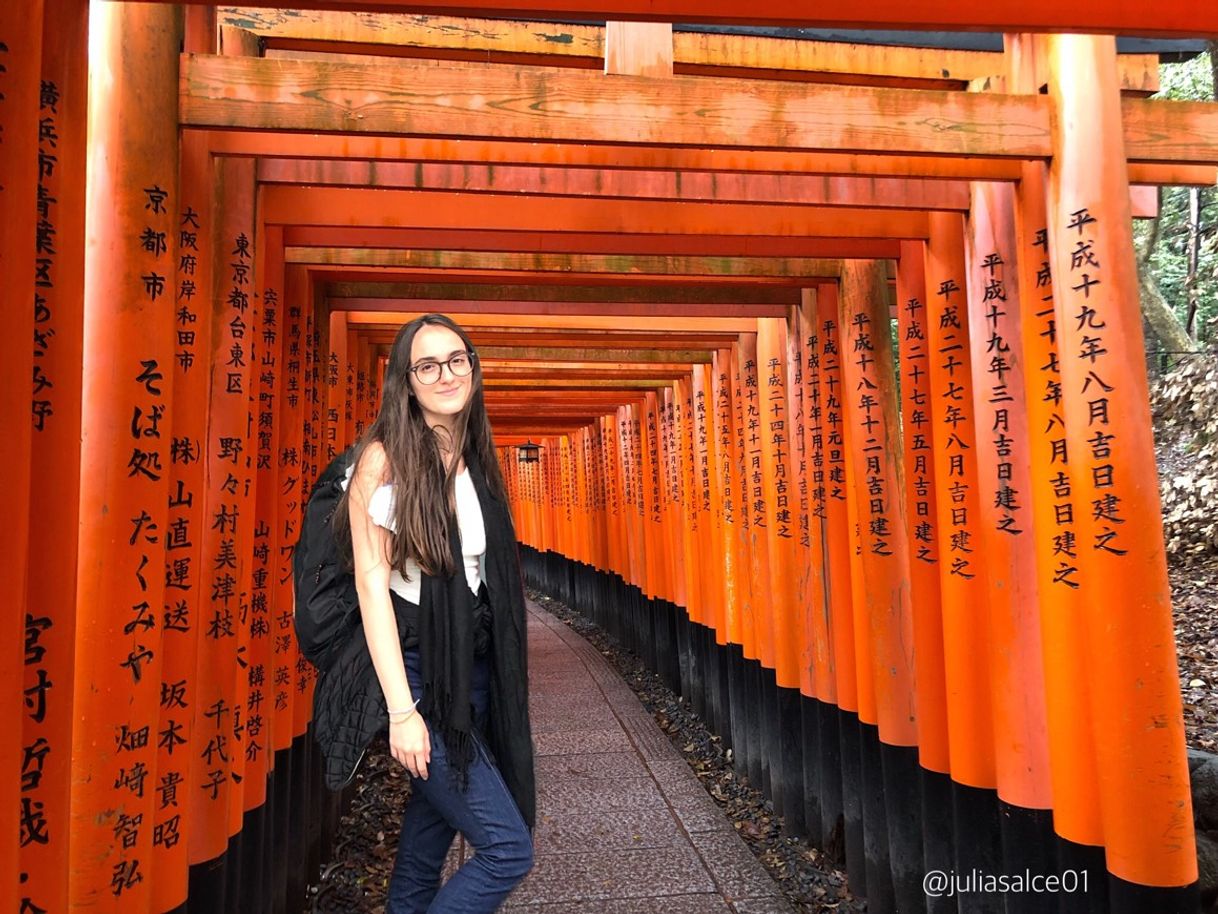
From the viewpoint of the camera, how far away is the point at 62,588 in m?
1.70

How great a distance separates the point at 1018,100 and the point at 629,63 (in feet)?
4.42

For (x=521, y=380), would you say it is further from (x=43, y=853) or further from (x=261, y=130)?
(x=43, y=853)

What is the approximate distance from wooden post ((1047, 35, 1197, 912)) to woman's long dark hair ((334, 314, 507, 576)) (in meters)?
1.96

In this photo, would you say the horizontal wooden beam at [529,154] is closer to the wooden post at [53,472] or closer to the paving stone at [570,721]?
the wooden post at [53,472]

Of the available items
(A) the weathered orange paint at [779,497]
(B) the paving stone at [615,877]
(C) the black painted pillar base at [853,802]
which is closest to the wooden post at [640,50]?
(A) the weathered orange paint at [779,497]

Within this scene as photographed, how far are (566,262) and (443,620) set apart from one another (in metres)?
2.79

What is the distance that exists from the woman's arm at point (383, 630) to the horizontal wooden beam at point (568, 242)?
2141 millimetres

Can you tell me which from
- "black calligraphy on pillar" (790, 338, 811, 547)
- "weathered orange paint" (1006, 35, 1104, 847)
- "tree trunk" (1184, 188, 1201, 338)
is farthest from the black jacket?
"tree trunk" (1184, 188, 1201, 338)

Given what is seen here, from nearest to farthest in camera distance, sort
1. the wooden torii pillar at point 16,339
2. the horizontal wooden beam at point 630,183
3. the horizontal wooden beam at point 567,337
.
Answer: the wooden torii pillar at point 16,339 < the horizontal wooden beam at point 630,183 < the horizontal wooden beam at point 567,337

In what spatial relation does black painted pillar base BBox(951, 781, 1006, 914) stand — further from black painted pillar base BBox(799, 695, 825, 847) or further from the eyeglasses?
the eyeglasses

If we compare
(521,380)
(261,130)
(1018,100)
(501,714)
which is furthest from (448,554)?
(521,380)

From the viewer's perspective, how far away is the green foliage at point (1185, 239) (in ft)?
49.0

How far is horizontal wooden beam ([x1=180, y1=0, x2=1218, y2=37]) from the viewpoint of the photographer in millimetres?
2053

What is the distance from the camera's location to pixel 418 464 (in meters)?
2.00
